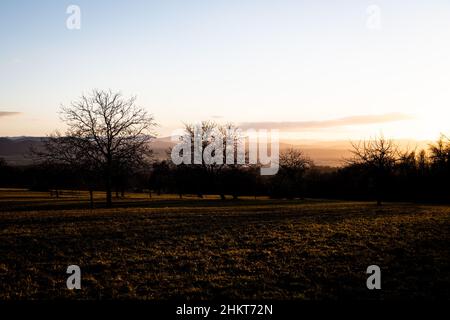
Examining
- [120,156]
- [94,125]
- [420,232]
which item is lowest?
[420,232]

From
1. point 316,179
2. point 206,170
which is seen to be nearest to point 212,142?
point 206,170

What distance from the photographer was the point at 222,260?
14969 millimetres

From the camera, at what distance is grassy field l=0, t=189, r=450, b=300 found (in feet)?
36.8

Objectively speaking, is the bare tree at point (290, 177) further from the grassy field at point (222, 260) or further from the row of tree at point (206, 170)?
the grassy field at point (222, 260)

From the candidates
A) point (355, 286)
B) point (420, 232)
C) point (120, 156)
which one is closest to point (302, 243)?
point (355, 286)

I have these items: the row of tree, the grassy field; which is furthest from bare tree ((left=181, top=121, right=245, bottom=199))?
the grassy field

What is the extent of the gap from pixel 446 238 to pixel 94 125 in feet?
112

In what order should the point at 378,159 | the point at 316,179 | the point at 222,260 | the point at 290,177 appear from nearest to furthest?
the point at 222,260
the point at 378,159
the point at 290,177
the point at 316,179

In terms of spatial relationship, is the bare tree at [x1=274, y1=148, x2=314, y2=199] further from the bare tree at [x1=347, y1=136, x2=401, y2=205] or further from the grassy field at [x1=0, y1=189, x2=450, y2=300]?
the grassy field at [x1=0, y1=189, x2=450, y2=300]

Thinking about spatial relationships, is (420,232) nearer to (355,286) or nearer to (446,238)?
(446,238)

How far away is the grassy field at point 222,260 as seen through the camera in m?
11.2

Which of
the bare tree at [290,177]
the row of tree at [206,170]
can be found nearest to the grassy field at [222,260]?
the row of tree at [206,170]

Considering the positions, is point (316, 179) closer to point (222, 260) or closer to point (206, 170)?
point (206, 170)

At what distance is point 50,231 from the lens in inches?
867
